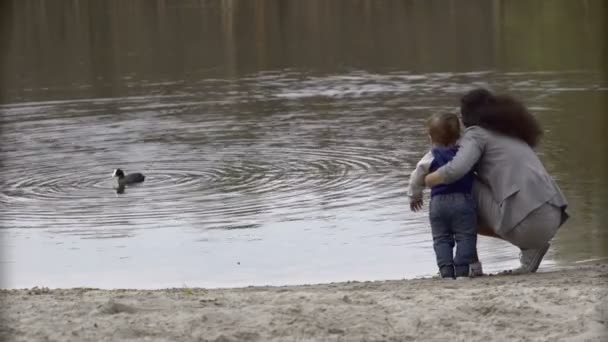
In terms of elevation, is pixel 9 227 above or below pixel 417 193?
below

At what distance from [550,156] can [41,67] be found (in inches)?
684

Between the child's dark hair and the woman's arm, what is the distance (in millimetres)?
161

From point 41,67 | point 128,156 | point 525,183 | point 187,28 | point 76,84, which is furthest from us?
point 187,28

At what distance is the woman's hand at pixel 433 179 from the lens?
852 cm

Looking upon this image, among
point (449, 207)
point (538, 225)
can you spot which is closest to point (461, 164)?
point (449, 207)

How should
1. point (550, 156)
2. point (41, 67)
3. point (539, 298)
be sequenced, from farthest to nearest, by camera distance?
point (41, 67)
point (550, 156)
point (539, 298)

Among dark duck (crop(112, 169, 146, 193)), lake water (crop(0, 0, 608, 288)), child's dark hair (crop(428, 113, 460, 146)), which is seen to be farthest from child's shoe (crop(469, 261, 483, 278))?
dark duck (crop(112, 169, 146, 193))

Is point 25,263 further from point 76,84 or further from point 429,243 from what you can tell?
point 76,84

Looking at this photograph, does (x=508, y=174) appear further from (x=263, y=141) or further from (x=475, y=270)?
(x=263, y=141)

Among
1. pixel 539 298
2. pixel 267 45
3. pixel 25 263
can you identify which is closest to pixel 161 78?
pixel 267 45

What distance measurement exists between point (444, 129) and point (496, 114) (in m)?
0.36

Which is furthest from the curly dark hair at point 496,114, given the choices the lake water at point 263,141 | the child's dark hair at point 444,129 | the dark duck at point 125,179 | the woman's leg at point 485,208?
the dark duck at point 125,179

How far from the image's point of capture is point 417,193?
8.76m

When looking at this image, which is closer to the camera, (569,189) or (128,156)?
(569,189)
